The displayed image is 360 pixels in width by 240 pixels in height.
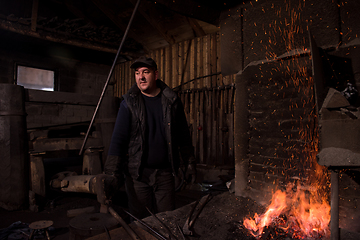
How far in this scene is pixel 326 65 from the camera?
2574mm

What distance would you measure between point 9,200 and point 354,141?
4.95m

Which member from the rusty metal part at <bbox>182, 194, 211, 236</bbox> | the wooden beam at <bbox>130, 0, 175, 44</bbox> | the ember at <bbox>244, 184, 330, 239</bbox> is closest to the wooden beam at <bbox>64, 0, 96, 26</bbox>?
the wooden beam at <bbox>130, 0, 175, 44</bbox>

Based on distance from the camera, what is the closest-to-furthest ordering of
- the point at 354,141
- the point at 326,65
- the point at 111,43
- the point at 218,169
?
the point at 354,141, the point at 326,65, the point at 218,169, the point at 111,43

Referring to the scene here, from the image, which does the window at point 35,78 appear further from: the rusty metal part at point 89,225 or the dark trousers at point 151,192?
the rusty metal part at point 89,225

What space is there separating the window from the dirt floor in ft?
19.2

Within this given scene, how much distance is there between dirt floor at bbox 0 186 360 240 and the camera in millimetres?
2133

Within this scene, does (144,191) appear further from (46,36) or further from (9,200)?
(46,36)

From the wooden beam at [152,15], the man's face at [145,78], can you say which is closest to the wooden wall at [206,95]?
the wooden beam at [152,15]

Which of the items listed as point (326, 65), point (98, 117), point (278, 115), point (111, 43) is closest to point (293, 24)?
point (326, 65)

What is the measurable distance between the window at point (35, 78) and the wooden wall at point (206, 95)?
4835 mm

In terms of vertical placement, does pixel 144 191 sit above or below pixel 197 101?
below

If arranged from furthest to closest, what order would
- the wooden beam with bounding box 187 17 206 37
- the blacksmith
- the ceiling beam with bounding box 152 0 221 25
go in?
the wooden beam with bounding box 187 17 206 37 → the ceiling beam with bounding box 152 0 221 25 → the blacksmith

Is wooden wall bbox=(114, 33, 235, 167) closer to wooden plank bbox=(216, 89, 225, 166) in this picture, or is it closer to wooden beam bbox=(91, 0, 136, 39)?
wooden plank bbox=(216, 89, 225, 166)

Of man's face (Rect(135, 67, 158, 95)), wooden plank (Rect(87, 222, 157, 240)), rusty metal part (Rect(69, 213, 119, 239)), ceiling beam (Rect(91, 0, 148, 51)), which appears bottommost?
wooden plank (Rect(87, 222, 157, 240))
